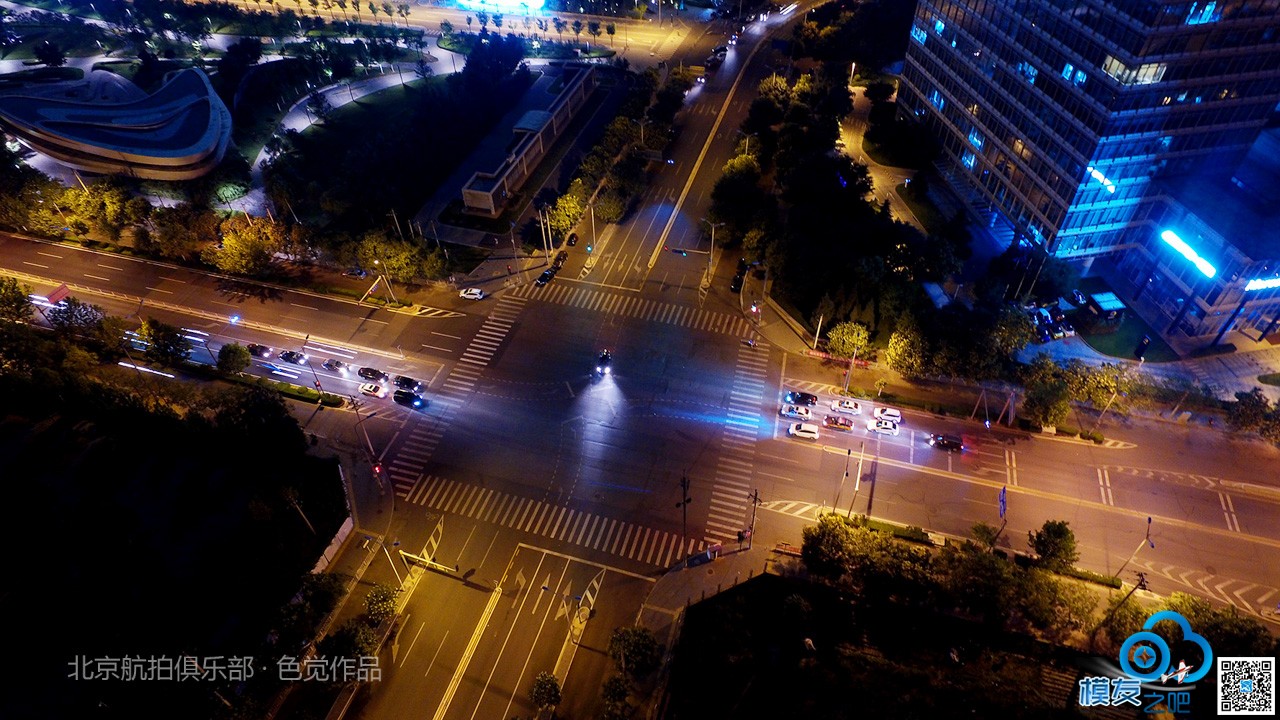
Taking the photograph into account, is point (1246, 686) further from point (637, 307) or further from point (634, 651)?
point (637, 307)

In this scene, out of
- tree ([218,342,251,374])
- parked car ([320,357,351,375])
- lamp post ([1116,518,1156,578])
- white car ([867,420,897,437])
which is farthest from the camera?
parked car ([320,357,351,375])

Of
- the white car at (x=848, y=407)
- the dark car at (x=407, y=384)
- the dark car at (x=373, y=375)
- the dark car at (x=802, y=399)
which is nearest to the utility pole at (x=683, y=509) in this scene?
the dark car at (x=802, y=399)

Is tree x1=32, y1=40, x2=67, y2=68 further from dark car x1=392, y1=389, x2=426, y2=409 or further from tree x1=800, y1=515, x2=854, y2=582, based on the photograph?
tree x1=800, y1=515, x2=854, y2=582

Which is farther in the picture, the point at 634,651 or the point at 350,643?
the point at 350,643

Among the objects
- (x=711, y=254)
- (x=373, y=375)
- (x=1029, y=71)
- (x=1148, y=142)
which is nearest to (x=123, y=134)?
(x=373, y=375)

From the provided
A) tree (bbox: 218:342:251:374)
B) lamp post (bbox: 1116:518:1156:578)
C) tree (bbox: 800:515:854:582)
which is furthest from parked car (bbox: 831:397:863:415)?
tree (bbox: 218:342:251:374)

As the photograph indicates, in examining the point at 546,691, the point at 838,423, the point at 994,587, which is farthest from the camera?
the point at 838,423

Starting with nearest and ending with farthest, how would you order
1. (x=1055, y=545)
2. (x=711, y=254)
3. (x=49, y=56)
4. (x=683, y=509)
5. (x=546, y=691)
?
(x=546, y=691) → (x=1055, y=545) → (x=683, y=509) → (x=711, y=254) → (x=49, y=56)

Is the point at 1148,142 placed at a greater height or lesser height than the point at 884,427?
greater

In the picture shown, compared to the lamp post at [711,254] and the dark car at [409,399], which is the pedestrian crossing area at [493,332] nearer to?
the dark car at [409,399]
